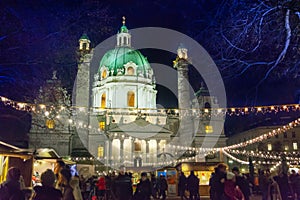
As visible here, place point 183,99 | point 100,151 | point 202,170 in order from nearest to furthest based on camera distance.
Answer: point 202,170, point 100,151, point 183,99

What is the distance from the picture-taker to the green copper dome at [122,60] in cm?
6781

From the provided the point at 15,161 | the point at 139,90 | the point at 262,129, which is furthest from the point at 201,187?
the point at 262,129

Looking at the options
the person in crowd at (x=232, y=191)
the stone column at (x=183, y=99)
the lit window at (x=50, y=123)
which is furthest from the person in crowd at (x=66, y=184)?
the stone column at (x=183, y=99)

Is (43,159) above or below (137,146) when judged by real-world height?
below

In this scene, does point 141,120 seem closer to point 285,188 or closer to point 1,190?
point 285,188

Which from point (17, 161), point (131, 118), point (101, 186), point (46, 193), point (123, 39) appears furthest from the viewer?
point (123, 39)

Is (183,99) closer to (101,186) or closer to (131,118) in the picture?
(131,118)

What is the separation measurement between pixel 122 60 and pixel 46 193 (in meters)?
64.6

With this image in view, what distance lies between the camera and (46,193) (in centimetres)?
489

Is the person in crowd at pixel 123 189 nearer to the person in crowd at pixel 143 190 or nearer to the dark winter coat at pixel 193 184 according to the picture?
the person in crowd at pixel 143 190

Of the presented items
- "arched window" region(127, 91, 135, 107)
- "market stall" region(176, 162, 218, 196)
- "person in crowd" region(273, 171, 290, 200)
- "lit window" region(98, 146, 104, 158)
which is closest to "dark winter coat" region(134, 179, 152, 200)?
"person in crowd" region(273, 171, 290, 200)

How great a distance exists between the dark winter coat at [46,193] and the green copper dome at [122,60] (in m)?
62.1

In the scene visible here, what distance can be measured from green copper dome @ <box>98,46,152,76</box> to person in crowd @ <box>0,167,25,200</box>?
6114 cm

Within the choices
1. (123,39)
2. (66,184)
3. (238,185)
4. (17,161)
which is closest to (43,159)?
A: (17,161)
